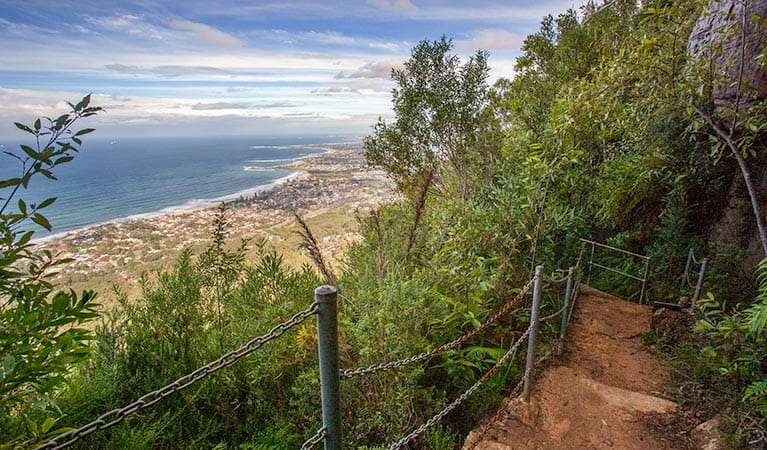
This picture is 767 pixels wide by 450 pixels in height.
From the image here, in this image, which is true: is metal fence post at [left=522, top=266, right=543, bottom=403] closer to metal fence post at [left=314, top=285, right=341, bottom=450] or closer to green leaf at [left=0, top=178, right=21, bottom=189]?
metal fence post at [left=314, top=285, right=341, bottom=450]

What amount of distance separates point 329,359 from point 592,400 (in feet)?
9.08

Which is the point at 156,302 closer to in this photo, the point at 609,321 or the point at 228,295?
the point at 228,295

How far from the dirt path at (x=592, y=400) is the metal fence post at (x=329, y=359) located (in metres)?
1.62

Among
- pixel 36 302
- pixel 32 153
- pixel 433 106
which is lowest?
pixel 36 302

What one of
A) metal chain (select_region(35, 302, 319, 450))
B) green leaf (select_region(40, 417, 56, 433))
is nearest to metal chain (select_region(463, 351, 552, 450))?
metal chain (select_region(35, 302, 319, 450))

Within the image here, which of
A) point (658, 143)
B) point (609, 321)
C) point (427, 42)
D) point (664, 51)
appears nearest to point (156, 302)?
point (609, 321)

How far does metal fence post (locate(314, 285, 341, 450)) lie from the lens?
4.37ft

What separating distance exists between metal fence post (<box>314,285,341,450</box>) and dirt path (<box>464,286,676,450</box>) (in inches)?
63.9

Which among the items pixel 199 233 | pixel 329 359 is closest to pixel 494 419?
pixel 329 359

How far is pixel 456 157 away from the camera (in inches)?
326

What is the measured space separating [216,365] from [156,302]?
114 inches

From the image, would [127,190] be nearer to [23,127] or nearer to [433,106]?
[433,106]

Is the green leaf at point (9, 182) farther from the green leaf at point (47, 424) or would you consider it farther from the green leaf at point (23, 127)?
the green leaf at point (47, 424)

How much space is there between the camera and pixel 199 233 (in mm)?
9078
